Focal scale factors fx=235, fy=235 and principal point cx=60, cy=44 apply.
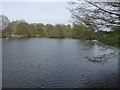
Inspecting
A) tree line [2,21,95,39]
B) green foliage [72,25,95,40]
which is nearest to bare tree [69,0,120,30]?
green foliage [72,25,95,40]

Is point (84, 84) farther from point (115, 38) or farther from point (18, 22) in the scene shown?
point (18, 22)

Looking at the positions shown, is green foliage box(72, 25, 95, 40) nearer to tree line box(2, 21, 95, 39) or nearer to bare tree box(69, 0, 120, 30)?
bare tree box(69, 0, 120, 30)

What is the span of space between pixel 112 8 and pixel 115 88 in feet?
15.6

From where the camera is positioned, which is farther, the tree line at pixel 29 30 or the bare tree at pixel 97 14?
the tree line at pixel 29 30

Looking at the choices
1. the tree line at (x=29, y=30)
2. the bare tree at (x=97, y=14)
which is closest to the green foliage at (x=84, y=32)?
the bare tree at (x=97, y=14)

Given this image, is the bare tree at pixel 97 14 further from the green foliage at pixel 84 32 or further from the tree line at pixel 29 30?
the tree line at pixel 29 30

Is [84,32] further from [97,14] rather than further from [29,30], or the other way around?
[29,30]

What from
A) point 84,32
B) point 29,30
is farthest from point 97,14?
point 29,30

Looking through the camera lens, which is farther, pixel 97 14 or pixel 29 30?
pixel 29 30

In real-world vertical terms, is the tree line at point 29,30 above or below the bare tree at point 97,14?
below

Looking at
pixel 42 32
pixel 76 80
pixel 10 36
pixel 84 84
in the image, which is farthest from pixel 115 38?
pixel 42 32

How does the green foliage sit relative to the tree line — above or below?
above

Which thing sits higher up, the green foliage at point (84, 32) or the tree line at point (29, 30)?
the green foliage at point (84, 32)

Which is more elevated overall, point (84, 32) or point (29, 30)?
point (84, 32)
